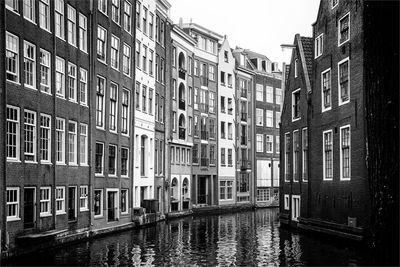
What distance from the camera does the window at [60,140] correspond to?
26341 mm

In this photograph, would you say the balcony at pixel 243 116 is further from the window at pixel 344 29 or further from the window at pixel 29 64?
the window at pixel 29 64

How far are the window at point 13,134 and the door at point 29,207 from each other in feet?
6.21

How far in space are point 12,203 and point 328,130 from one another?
55.3 ft

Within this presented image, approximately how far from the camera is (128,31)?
124 feet

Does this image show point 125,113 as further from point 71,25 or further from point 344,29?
point 344,29

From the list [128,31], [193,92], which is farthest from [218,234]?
[193,92]

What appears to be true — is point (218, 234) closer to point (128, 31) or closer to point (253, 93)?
point (128, 31)

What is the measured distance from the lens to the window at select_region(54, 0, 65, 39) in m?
26.3

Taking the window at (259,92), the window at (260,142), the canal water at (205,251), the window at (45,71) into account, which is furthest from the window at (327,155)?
the window at (259,92)

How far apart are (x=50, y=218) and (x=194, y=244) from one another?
6.91m

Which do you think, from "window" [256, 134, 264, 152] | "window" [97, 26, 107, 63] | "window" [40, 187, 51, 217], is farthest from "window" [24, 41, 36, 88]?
"window" [256, 134, 264, 152]

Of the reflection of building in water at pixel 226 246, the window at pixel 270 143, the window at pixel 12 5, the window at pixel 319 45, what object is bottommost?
the reflection of building in water at pixel 226 246

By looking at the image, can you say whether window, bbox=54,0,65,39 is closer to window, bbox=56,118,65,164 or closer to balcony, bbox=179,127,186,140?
window, bbox=56,118,65,164

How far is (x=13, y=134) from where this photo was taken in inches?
855
